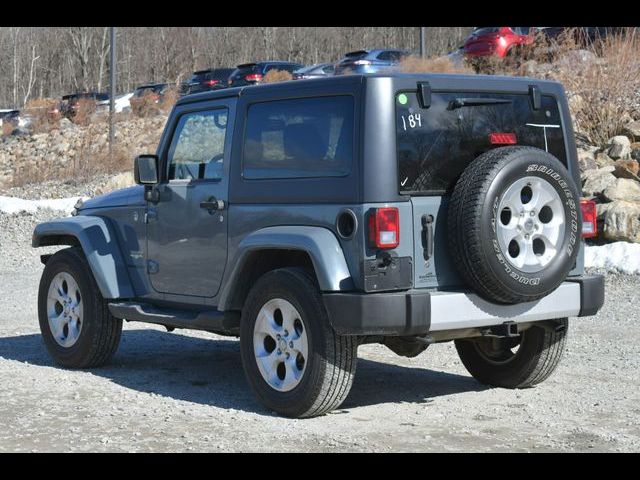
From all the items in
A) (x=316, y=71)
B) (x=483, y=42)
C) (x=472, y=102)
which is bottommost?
(x=472, y=102)

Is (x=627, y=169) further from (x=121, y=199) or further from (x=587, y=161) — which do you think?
(x=121, y=199)

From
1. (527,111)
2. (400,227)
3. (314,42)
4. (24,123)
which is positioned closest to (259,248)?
(400,227)

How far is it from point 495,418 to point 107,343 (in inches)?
125

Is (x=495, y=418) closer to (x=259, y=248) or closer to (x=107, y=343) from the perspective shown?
(x=259, y=248)

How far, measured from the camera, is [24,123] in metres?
45.2

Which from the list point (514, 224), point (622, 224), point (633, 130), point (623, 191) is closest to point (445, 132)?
point (514, 224)

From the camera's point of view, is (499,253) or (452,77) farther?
(452,77)

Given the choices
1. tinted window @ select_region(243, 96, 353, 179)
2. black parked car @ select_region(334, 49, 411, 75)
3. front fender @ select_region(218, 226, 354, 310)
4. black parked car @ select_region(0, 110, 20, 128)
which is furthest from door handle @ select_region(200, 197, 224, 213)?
black parked car @ select_region(0, 110, 20, 128)

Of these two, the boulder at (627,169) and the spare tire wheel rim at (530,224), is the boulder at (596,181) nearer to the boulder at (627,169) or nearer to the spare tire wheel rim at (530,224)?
the boulder at (627,169)

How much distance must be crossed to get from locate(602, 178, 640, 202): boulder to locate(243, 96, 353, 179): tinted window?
29.8 ft

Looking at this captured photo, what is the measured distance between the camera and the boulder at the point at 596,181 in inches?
621

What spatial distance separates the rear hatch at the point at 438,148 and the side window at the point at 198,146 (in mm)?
1490

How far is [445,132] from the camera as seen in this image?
6.77 m

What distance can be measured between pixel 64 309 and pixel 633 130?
496 inches
